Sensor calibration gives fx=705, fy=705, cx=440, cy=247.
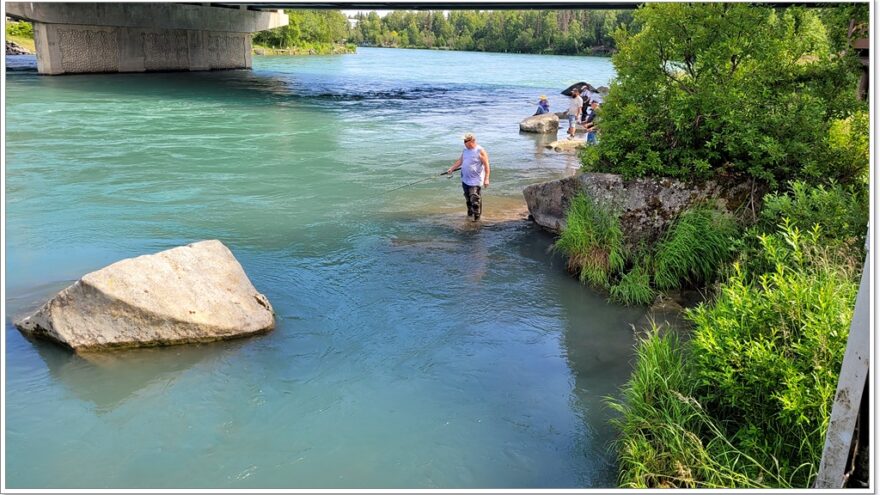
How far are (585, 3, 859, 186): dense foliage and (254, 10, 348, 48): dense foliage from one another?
8002cm

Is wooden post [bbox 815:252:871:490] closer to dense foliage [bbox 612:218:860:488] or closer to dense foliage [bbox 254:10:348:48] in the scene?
dense foliage [bbox 612:218:860:488]

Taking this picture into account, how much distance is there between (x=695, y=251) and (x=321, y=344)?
5717 mm

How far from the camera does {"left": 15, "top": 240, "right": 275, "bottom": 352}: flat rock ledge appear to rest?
27.3 ft

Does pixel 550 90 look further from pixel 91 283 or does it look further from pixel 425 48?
pixel 425 48

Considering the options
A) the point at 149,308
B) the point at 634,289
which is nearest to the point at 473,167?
the point at 634,289

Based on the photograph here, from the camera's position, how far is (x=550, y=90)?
52625 mm

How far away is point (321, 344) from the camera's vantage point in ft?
29.3

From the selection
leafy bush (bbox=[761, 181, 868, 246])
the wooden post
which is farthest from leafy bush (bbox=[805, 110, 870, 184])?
the wooden post

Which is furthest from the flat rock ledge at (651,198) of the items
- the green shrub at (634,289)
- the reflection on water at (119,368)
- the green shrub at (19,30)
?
Result: the green shrub at (19,30)

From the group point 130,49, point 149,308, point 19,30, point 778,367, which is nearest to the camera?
point 778,367

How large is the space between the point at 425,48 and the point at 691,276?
151617mm

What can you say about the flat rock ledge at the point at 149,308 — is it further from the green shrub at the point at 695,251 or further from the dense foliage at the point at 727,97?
the dense foliage at the point at 727,97

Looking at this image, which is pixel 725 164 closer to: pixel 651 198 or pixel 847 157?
pixel 651 198

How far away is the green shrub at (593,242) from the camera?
1105 centimetres
